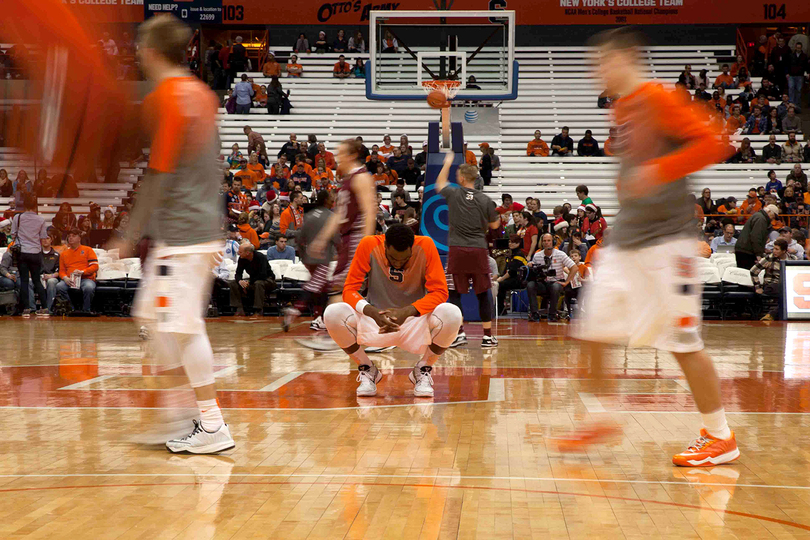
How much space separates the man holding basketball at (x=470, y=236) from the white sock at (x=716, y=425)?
5.43m

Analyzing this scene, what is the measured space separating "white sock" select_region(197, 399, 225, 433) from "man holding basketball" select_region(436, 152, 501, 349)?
5412 millimetres

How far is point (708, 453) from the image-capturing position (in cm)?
424

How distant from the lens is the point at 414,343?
623 cm

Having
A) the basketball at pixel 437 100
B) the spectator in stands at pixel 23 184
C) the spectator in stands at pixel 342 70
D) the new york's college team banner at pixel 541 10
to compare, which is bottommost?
the spectator in stands at pixel 23 184

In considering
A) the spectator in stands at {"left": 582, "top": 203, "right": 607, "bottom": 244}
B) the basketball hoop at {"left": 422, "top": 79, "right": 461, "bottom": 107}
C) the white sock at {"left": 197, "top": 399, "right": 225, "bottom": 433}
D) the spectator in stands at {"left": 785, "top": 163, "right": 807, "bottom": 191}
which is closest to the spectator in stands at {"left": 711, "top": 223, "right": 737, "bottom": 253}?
the spectator in stands at {"left": 582, "top": 203, "right": 607, "bottom": 244}

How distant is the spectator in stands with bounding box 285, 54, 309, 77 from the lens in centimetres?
2727

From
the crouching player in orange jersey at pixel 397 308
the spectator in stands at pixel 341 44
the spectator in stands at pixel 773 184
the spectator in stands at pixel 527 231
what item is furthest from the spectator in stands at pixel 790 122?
the crouching player in orange jersey at pixel 397 308

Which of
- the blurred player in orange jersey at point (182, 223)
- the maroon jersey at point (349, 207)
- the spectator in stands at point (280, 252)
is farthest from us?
the spectator in stands at point (280, 252)

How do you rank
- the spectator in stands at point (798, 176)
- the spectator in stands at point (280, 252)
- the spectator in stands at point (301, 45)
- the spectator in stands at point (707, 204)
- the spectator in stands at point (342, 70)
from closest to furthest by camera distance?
the spectator in stands at point (280, 252) → the spectator in stands at point (707, 204) → the spectator in stands at point (798, 176) → the spectator in stands at point (342, 70) → the spectator in stands at point (301, 45)

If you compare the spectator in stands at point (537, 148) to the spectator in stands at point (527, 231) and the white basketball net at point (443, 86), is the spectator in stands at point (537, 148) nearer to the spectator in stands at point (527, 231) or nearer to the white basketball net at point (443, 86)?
the spectator in stands at point (527, 231)

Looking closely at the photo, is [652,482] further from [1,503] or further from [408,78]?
[408,78]

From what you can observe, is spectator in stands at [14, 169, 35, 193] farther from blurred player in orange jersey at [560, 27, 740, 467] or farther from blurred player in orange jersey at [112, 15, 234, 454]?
blurred player in orange jersey at [560, 27, 740, 467]

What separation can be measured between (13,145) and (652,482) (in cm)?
303

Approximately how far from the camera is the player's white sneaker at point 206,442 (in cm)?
451
